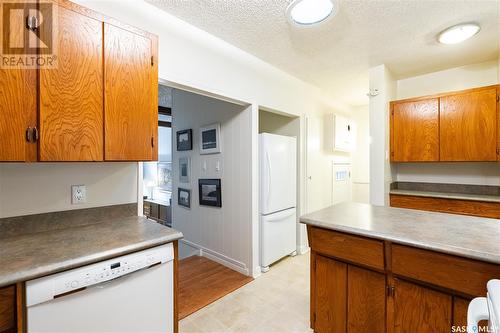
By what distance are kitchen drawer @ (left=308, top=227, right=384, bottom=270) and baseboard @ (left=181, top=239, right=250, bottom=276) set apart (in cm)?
140

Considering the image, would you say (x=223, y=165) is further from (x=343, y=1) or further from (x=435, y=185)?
(x=435, y=185)

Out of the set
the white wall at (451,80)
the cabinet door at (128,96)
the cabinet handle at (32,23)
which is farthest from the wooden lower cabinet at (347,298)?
the white wall at (451,80)

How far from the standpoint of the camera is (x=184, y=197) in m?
3.58

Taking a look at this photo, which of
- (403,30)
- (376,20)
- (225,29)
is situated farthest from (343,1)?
(225,29)

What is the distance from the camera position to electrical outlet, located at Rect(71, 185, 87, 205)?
5.11ft

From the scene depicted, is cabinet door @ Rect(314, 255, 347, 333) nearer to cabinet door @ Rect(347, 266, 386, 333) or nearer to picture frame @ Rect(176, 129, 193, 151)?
cabinet door @ Rect(347, 266, 386, 333)

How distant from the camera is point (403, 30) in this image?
7.20 feet

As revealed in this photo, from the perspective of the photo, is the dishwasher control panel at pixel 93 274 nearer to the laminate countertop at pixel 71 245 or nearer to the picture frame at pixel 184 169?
the laminate countertop at pixel 71 245

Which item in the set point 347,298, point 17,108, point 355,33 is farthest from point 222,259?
point 355,33

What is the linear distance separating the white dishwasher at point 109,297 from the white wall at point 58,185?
68cm

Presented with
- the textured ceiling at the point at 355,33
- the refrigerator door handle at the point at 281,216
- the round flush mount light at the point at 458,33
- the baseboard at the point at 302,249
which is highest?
the textured ceiling at the point at 355,33

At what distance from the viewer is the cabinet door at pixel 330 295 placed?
152 centimetres

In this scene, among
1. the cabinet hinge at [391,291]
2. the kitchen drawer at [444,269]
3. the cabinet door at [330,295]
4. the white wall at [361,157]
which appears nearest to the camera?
the kitchen drawer at [444,269]

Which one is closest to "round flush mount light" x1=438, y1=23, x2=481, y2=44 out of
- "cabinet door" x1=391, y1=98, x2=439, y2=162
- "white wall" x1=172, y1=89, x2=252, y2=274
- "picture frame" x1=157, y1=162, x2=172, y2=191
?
"cabinet door" x1=391, y1=98, x2=439, y2=162
